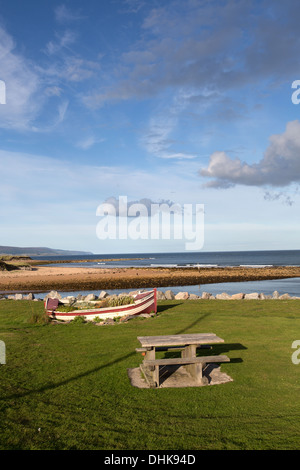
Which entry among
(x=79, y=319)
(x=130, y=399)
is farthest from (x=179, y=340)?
(x=79, y=319)

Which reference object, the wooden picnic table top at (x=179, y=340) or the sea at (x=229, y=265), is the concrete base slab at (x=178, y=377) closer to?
the wooden picnic table top at (x=179, y=340)

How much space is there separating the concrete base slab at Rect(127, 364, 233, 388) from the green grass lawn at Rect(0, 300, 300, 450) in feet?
0.71

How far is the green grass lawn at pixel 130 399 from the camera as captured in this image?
19.0 ft

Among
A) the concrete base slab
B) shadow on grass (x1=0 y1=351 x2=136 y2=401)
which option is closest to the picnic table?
the concrete base slab

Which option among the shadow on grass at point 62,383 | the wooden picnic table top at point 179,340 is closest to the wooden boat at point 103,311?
the shadow on grass at point 62,383

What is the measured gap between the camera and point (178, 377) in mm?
9102

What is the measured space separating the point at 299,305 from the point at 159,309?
7.49 metres

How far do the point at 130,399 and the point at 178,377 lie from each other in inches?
75.2

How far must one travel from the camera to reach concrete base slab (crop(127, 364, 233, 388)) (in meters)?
8.49

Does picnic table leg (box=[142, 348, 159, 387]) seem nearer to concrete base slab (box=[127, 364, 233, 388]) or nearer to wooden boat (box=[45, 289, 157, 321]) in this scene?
concrete base slab (box=[127, 364, 233, 388])

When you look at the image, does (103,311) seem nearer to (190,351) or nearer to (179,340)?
(190,351)

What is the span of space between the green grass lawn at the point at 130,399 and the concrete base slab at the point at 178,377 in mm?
216
